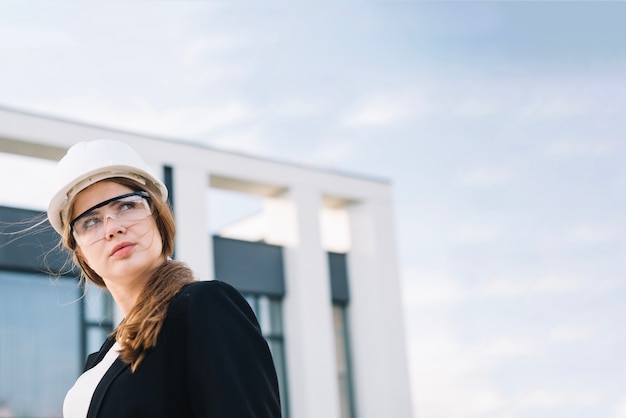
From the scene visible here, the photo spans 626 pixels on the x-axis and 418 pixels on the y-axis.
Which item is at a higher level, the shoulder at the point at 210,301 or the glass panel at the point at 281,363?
the glass panel at the point at 281,363

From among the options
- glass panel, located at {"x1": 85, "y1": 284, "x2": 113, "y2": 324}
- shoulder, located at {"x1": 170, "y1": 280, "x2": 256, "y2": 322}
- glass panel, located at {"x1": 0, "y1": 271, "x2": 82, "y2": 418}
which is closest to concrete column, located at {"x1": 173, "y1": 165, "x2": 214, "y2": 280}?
glass panel, located at {"x1": 85, "y1": 284, "x2": 113, "y2": 324}

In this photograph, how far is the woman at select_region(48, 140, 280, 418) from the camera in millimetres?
1651

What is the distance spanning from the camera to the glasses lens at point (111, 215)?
1.98m

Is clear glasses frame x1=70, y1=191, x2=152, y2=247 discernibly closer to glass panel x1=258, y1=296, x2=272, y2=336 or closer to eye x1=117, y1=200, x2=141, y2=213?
eye x1=117, y1=200, x2=141, y2=213

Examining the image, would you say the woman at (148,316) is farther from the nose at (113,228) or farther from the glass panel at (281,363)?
the glass panel at (281,363)

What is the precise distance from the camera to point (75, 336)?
12695 millimetres

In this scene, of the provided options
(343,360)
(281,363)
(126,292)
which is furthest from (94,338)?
(126,292)

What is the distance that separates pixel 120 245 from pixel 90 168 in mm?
192

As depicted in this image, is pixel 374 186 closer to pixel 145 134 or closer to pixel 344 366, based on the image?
pixel 344 366

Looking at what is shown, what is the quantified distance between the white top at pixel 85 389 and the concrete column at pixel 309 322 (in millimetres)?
13311

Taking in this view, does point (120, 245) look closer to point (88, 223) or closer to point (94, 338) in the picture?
point (88, 223)

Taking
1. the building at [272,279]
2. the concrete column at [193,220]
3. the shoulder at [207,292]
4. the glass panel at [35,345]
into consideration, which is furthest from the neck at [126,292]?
the concrete column at [193,220]

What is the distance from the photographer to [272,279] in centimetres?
1547

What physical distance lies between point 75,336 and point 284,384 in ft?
13.8
